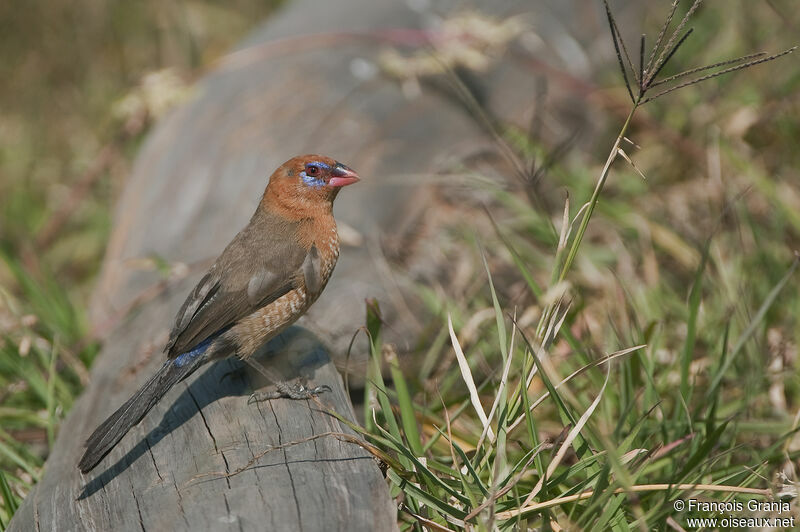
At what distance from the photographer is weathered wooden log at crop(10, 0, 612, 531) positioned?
2465 millimetres

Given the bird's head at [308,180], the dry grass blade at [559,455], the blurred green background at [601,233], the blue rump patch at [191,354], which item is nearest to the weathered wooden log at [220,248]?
the blue rump patch at [191,354]

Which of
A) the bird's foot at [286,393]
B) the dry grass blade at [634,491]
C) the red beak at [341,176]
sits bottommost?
the dry grass blade at [634,491]

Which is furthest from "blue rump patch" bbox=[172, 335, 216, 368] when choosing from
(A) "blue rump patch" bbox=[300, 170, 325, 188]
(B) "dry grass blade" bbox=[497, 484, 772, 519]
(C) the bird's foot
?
(B) "dry grass blade" bbox=[497, 484, 772, 519]

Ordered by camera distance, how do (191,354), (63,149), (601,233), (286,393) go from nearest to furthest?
(286,393), (191,354), (601,233), (63,149)

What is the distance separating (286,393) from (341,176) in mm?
1040

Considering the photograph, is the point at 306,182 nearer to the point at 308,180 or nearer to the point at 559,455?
the point at 308,180

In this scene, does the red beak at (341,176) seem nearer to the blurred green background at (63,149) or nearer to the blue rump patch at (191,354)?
the blue rump patch at (191,354)

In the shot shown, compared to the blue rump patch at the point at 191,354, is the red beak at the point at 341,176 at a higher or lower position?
higher

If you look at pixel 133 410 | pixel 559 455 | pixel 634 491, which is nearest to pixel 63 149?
pixel 133 410

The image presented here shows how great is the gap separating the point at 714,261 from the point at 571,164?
1304 millimetres

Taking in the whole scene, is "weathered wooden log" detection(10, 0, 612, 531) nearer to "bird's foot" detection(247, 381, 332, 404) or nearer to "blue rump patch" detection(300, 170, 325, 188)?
"bird's foot" detection(247, 381, 332, 404)

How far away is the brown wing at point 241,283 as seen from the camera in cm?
307

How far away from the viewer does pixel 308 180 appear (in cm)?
352

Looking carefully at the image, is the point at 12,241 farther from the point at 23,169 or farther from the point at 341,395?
the point at 341,395
